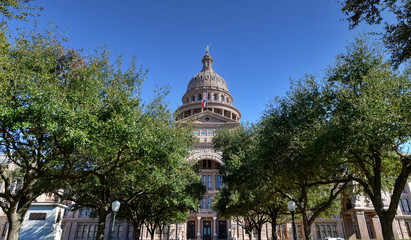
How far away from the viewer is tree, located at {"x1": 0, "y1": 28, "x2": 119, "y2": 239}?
957 cm

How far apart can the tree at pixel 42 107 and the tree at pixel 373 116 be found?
35.5 feet

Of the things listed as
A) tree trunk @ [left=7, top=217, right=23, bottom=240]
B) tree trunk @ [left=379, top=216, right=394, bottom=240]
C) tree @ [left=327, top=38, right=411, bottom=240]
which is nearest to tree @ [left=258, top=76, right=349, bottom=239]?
tree @ [left=327, top=38, right=411, bottom=240]

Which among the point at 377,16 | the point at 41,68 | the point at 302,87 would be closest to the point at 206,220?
the point at 302,87

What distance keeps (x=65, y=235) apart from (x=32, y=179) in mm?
42926

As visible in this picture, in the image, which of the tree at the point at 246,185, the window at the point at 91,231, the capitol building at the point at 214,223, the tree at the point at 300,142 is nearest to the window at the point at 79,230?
the capitol building at the point at 214,223

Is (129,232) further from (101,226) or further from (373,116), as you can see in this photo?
(373,116)

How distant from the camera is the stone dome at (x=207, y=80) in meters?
76.0

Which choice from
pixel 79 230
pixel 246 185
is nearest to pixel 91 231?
pixel 79 230

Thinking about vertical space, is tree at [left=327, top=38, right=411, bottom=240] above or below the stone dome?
below

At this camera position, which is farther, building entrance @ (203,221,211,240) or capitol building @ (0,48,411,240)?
building entrance @ (203,221,211,240)

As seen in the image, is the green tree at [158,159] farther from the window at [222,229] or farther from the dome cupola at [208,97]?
the dome cupola at [208,97]

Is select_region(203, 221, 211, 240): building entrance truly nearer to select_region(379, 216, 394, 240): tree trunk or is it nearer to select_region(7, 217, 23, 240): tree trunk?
select_region(7, 217, 23, 240): tree trunk

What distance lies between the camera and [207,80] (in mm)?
77750

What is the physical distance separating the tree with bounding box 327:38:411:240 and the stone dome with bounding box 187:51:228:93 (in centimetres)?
6199
